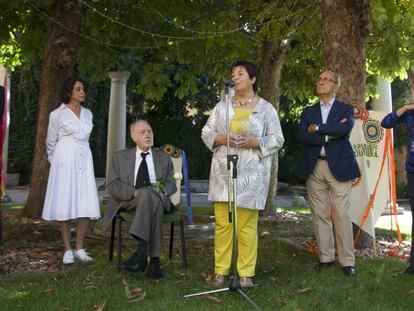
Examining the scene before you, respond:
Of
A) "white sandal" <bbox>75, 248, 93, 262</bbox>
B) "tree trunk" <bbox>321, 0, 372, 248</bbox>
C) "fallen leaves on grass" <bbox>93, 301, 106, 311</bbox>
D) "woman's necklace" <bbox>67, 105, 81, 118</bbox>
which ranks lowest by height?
"fallen leaves on grass" <bbox>93, 301, 106, 311</bbox>

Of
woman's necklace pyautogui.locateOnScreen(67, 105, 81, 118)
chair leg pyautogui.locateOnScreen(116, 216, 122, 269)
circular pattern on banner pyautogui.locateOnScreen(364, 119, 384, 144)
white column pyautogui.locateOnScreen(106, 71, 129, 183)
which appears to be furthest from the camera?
white column pyautogui.locateOnScreen(106, 71, 129, 183)

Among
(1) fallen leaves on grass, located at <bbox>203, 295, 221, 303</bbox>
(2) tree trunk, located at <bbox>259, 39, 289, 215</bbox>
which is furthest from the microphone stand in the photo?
(2) tree trunk, located at <bbox>259, 39, 289, 215</bbox>

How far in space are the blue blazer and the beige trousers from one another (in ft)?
0.26

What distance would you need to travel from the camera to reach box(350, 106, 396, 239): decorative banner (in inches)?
248

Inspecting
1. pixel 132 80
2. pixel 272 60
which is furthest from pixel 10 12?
pixel 132 80

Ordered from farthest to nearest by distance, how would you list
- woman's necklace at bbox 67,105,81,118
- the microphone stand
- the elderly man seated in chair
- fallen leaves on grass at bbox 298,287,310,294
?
woman's necklace at bbox 67,105,81,118 → the elderly man seated in chair → fallen leaves on grass at bbox 298,287,310,294 → the microphone stand

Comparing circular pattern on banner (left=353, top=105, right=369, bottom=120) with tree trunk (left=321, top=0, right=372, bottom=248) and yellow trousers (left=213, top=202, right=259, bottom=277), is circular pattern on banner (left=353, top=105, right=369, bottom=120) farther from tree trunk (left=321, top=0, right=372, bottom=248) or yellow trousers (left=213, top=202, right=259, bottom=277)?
yellow trousers (left=213, top=202, right=259, bottom=277)

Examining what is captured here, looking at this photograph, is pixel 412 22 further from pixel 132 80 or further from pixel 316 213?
pixel 132 80

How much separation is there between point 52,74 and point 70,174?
3488 mm

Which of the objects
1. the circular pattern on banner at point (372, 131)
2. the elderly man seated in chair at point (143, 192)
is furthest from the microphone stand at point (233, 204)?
the circular pattern on banner at point (372, 131)

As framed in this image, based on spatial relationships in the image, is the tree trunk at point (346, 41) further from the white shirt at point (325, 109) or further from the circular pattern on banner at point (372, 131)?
the white shirt at point (325, 109)

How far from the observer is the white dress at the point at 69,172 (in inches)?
217

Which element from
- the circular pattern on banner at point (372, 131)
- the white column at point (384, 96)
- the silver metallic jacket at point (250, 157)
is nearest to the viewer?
the silver metallic jacket at point (250, 157)

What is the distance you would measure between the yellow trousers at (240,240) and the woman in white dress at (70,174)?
1499mm
